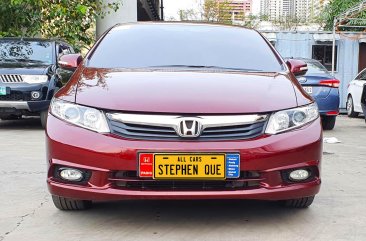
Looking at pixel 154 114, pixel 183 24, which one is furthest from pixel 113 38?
pixel 154 114

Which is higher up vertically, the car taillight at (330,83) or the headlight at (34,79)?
the headlight at (34,79)

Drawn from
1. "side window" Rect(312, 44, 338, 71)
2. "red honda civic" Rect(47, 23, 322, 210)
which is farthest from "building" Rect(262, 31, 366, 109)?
"red honda civic" Rect(47, 23, 322, 210)

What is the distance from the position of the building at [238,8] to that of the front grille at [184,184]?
120 feet

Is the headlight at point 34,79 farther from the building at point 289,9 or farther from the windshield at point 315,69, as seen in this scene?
the building at point 289,9

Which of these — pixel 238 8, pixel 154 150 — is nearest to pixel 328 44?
pixel 154 150

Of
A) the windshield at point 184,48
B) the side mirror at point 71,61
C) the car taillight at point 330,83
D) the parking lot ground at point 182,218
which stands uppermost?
the windshield at point 184,48

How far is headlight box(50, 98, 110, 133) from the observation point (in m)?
3.51

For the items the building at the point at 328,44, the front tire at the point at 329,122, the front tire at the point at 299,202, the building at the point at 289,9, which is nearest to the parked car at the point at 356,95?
the building at the point at 328,44

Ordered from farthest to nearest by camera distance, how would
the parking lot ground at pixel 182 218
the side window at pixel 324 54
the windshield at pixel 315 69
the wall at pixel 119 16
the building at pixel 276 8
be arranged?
1. the building at pixel 276 8
2. the wall at pixel 119 16
3. the side window at pixel 324 54
4. the windshield at pixel 315 69
5. the parking lot ground at pixel 182 218

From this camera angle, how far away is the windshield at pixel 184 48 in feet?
14.4

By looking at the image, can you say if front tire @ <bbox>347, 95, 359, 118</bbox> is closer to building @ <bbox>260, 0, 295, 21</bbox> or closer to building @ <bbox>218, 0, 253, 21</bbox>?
building @ <bbox>218, 0, 253, 21</bbox>

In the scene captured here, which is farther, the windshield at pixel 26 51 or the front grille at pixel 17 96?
the windshield at pixel 26 51

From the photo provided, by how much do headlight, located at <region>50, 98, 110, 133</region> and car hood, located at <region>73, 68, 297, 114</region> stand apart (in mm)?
48

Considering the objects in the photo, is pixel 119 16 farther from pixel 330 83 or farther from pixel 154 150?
pixel 154 150
